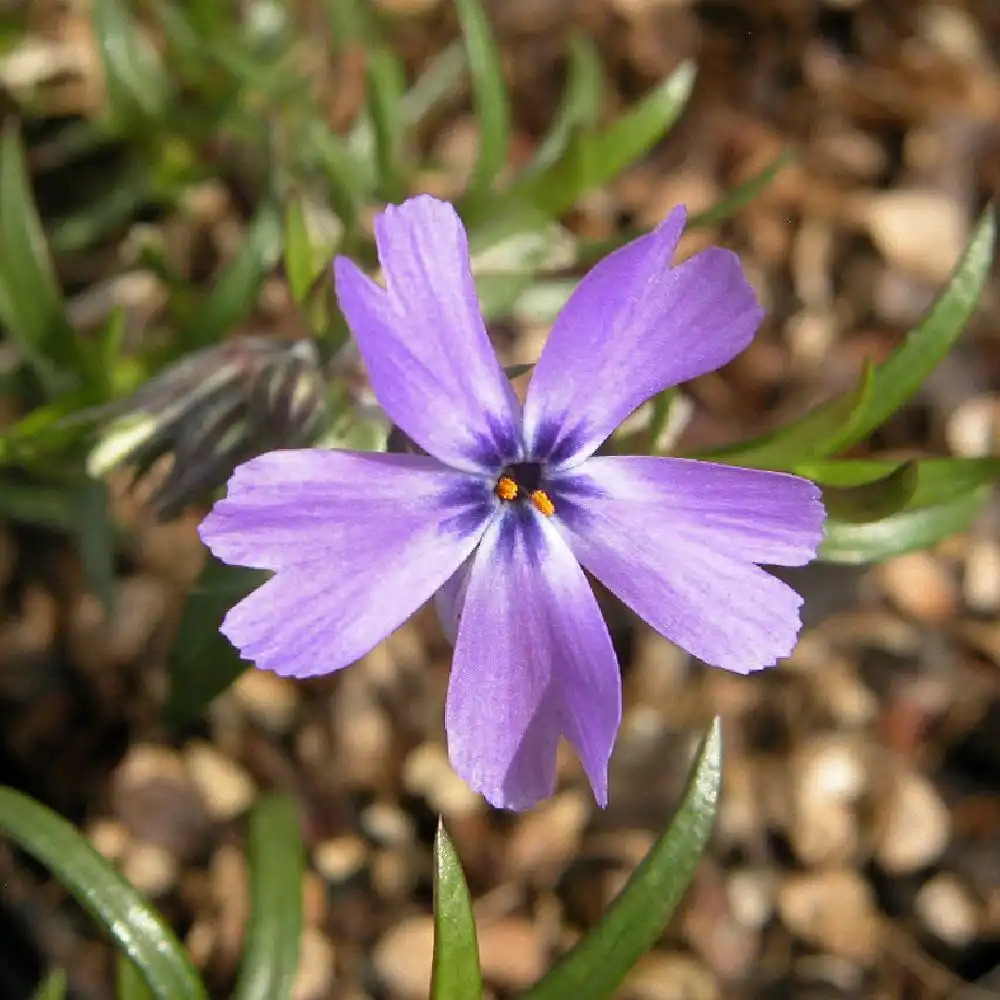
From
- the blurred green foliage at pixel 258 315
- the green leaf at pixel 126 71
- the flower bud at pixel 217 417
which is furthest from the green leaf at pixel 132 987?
the green leaf at pixel 126 71

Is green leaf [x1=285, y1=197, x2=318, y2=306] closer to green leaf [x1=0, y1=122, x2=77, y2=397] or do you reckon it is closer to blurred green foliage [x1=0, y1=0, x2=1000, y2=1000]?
blurred green foliage [x1=0, y1=0, x2=1000, y2=1000]

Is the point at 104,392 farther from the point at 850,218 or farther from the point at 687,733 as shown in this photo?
the point at 850,218

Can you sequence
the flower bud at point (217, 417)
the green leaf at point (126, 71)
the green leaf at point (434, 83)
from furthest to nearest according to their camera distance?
the green leaf at point (434, 83) < the green leaf at point (126, 71) < the flower bud at point (217, 417)

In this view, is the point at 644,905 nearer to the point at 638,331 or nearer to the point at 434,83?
the point at 638,331

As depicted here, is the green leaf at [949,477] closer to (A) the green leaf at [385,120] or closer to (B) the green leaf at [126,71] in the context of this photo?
(A) the green leaf at [385,120]

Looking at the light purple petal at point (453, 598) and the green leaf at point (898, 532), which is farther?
the green leaf at point (898, 532)

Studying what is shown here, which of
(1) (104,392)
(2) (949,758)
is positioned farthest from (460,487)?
(2) (949,758)

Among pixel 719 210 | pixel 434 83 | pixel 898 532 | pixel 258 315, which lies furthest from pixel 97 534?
pixel 434 83
